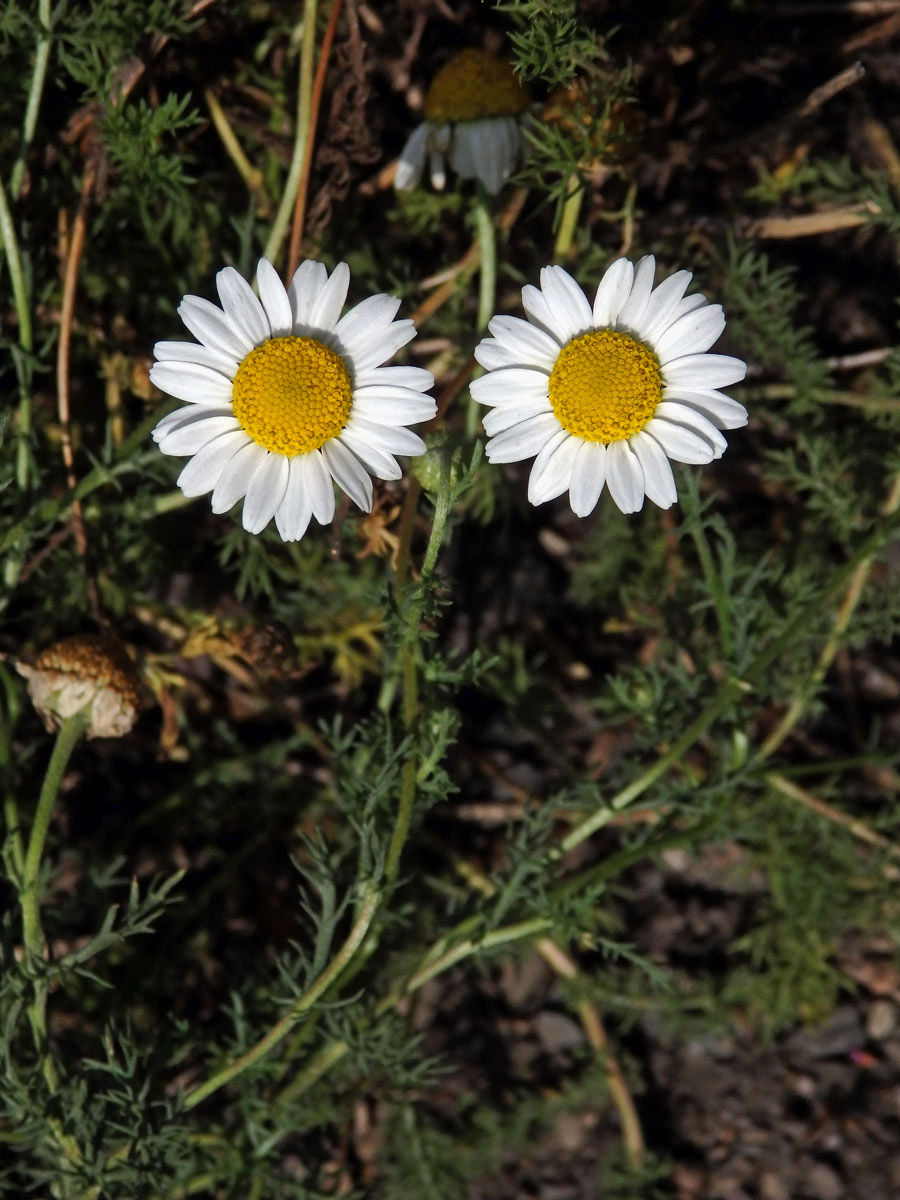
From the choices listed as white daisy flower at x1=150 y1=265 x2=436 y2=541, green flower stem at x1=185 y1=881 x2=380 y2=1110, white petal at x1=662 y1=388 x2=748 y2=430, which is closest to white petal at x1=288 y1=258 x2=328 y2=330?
white daisy flower at x1=150 y1=265 x2=436 y2=541

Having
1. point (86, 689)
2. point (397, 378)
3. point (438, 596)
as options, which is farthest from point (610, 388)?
point (86, 689)

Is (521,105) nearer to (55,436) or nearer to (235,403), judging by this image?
(235,403)

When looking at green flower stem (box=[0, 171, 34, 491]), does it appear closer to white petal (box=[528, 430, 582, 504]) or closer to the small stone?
white petal (box=[528, 430, 582, 504])

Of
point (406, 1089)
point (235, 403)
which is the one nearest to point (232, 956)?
point (406, 1089)

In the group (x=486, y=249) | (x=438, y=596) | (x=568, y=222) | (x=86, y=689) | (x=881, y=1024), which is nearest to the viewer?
(x=438, y=596)

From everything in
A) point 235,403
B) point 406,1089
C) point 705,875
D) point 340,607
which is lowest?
point 406,1089

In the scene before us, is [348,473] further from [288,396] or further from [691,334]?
[691,334]
